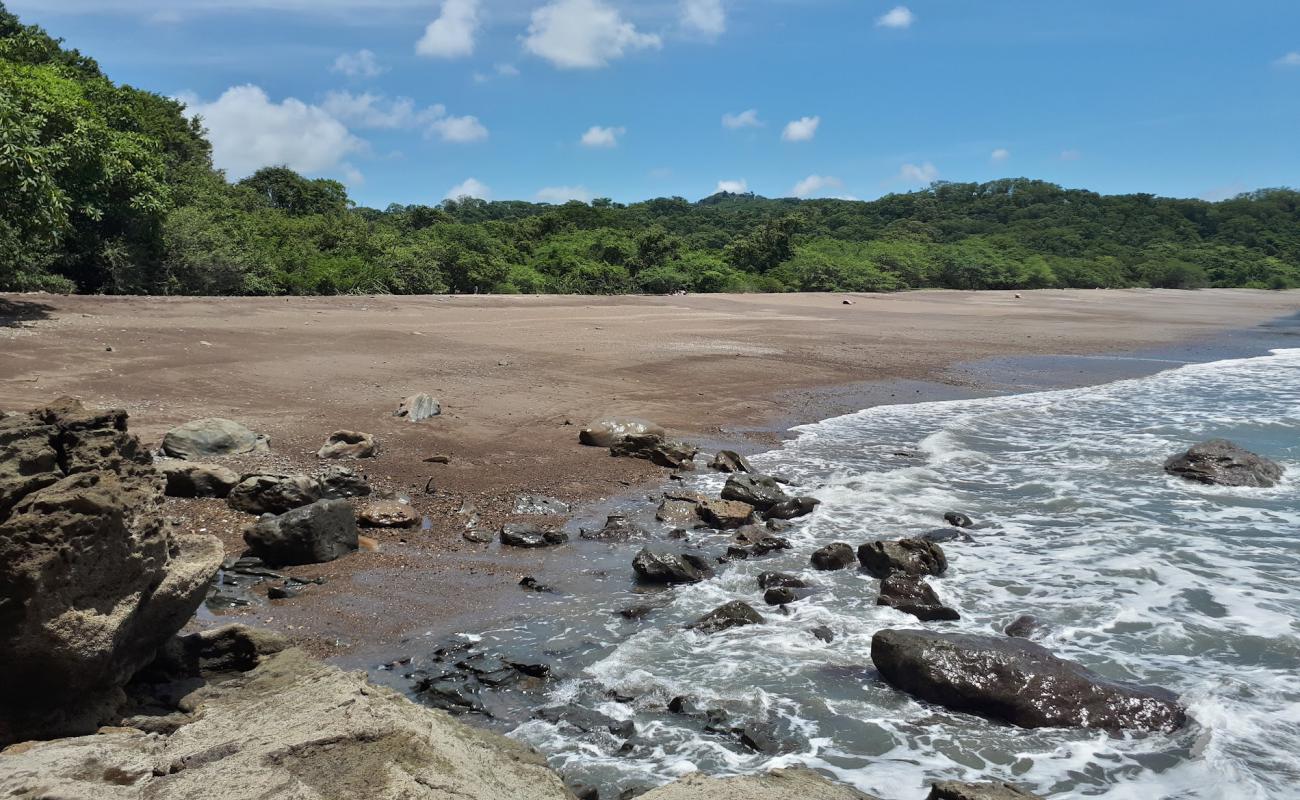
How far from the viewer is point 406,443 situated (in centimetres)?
1158

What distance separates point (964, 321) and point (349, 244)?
2778 centimetres

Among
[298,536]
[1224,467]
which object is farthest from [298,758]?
[1224,467]

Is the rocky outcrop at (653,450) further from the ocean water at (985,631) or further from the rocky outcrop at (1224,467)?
the rocky outcrop at (1224,467)

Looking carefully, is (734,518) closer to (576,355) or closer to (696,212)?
(576,355)

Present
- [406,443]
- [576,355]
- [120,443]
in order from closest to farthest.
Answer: [120,443] → [406,443] → [576,355]

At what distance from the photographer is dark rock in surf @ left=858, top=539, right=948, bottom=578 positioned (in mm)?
8266

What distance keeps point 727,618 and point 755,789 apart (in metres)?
3.64

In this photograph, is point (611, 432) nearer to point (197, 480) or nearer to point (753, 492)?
point (753, 492)

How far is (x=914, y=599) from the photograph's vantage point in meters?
7.63

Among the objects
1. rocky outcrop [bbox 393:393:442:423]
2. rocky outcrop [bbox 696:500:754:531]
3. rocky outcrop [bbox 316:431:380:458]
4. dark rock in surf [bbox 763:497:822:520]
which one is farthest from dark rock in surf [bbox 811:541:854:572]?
rocky outcrop [bbox 393:393:442:423]

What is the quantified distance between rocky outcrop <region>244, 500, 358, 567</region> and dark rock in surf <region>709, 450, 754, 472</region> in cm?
573

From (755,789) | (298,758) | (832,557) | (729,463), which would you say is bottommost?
(832,557)

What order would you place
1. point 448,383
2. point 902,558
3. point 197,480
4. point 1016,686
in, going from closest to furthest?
point 1016,686 → point 902,558 → point 197,480 → point 448,383

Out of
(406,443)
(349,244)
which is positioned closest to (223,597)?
(406,443)
